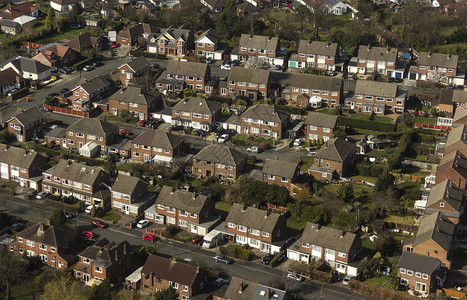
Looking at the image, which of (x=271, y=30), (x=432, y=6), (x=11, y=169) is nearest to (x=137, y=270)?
(x=11, y=169)

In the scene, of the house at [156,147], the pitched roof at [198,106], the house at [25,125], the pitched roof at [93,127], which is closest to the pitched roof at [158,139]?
the house at [156,147]

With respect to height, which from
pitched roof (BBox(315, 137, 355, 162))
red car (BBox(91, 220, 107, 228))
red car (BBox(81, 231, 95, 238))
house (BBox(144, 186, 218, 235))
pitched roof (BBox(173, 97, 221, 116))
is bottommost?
red car (BBox(81, 231, 95, 238))

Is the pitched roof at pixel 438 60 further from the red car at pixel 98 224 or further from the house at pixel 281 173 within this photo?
the red car at pixel 98 224

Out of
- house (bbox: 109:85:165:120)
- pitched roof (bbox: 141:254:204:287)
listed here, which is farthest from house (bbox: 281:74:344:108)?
pitched roof (bbox: 141:254:204:287)

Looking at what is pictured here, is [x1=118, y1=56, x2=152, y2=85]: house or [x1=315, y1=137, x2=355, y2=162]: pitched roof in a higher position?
[x1=118, y1=56, x2=152, y2=85]: house

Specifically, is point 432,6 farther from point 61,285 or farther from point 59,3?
point 61,285

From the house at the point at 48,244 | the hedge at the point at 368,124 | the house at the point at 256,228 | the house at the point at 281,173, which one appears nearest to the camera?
the house at the point at 48,244

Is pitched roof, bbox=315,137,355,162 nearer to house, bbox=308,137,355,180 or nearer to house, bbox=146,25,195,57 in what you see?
house, bbox=308,137,355,180
